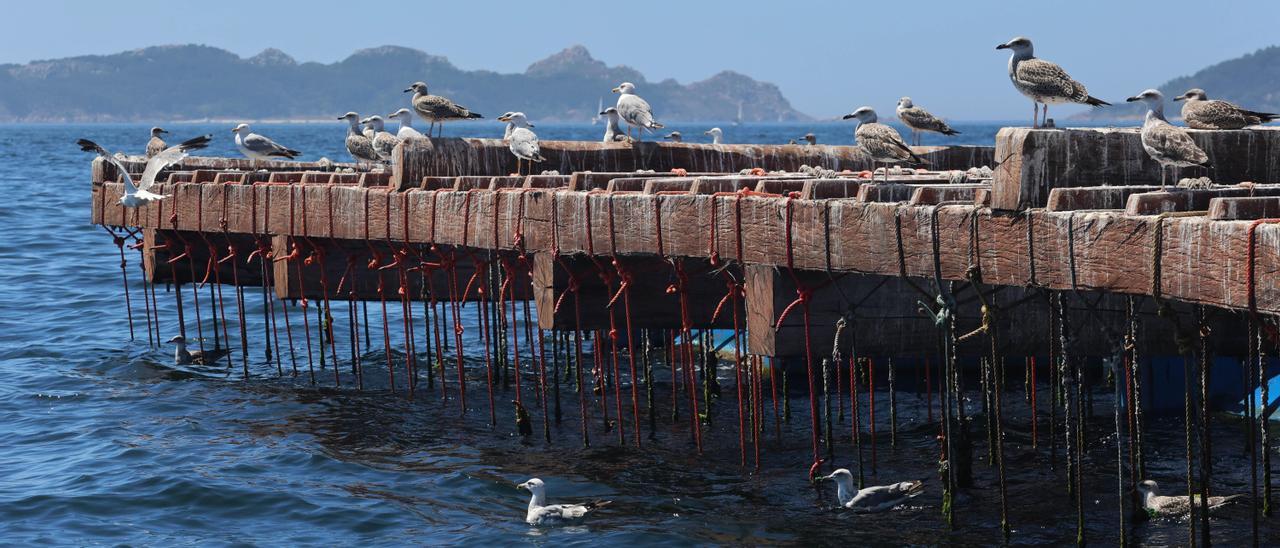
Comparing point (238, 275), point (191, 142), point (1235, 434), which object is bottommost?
point (1235, 434)

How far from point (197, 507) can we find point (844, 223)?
773 centimetres

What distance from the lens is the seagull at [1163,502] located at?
13.8 meters

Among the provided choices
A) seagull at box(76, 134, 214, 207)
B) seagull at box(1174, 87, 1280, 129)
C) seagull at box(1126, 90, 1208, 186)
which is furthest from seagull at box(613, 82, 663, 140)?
seagull at box(1126, 90, 1208, 186)

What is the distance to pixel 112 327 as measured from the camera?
3072 centimetres

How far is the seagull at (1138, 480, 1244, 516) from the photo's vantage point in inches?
545

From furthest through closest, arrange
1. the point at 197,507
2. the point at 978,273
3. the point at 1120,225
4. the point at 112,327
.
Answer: the point at 112,327
the point at 197,507
the point at 978,273
the point at 1120,225

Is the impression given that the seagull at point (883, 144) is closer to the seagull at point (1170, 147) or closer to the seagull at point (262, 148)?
the seagull at point (1170, 147)

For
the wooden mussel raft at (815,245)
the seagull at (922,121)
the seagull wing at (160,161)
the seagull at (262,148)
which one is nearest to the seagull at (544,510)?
the wooden mussel raft at (815,245)

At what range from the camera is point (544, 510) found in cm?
1484

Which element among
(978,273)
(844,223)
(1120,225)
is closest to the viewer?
(1120,225)

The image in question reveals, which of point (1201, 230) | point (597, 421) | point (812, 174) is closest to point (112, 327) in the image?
point (597, 421)

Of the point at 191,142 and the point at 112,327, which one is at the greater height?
the point at 191,142

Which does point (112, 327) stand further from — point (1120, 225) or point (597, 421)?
point (1120, 225)

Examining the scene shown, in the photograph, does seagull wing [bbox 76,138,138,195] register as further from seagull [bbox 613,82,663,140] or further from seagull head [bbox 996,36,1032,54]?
seagull head [bbox 996,36,1032,54]
